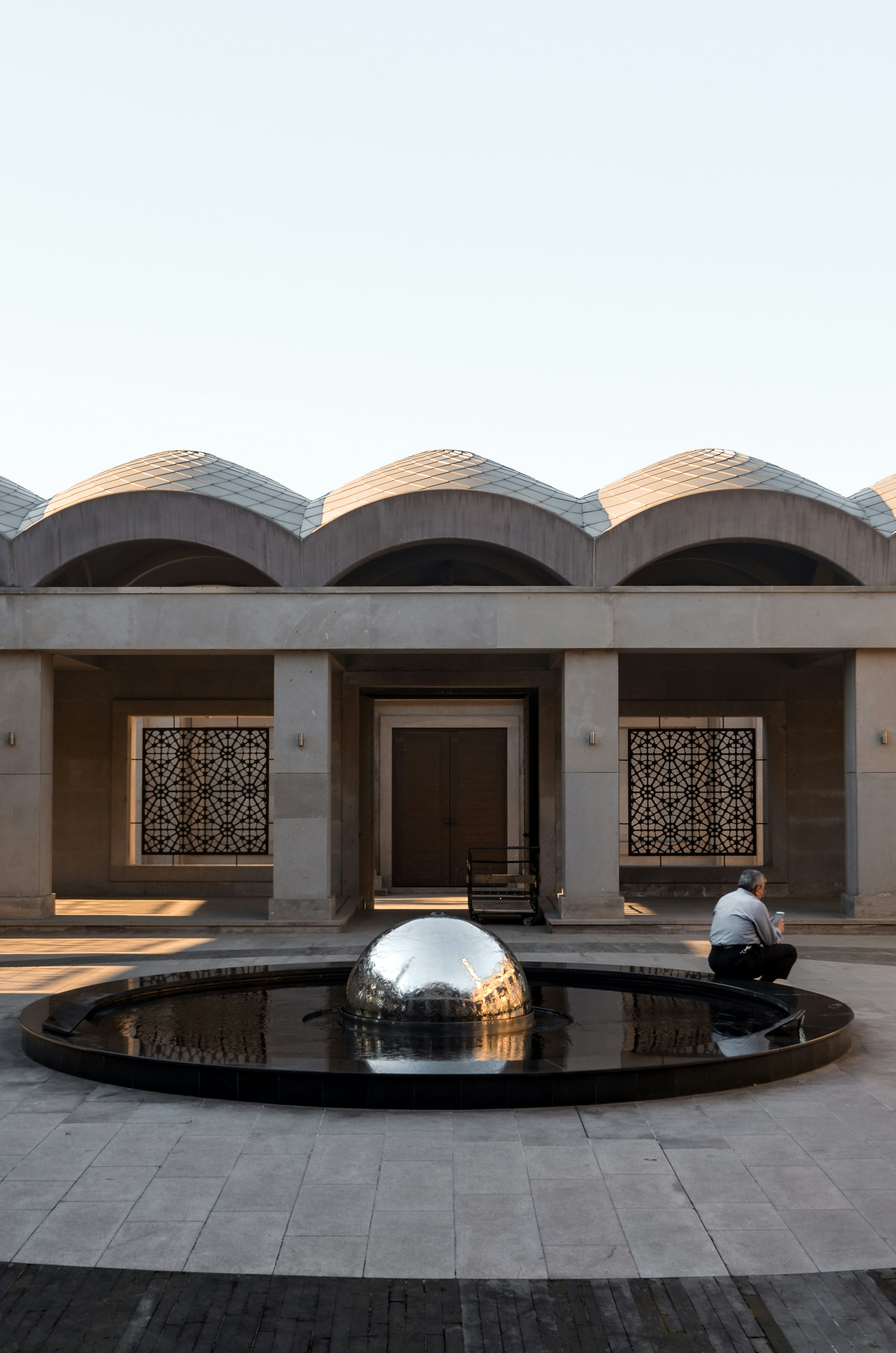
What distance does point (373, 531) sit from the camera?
16281mm

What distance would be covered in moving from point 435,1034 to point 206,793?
13186 mm

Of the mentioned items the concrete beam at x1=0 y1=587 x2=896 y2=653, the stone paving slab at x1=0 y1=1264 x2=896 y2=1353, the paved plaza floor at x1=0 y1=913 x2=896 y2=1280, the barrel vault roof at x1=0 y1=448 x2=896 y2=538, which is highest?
the barrel vault roof at x1=0 y1=448 x2=896 y2=538

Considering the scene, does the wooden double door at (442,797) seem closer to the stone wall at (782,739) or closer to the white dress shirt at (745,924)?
the stone wall at (782,739)

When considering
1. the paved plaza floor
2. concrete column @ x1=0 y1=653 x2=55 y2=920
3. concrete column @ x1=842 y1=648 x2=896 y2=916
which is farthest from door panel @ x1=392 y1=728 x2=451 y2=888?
the paved plaza floor

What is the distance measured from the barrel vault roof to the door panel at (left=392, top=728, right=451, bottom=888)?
8.80 meters

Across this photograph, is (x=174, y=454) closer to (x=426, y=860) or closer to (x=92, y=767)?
(x=92, y=767)

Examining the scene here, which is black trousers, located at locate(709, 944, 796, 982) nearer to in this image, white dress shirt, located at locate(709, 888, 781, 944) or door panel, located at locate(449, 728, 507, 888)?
white dress shirt, located at locate(709, 888, 781, 944)

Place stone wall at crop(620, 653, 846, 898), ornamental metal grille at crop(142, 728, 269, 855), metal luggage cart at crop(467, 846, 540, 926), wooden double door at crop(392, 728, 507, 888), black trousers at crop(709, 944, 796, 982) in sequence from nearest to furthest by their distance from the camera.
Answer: black trousers at crop(709, 944, 796, 982)
metal luggage cart at crop(467, 846, 540, 926)
stone wall at crop(620, 653, 846, 898)
ornamental metal grille at crop(142, 728, 269, 855)
wooden double door at crop(392, 728, 507, 888)

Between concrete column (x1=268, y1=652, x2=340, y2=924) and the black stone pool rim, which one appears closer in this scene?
the black stone pool rim

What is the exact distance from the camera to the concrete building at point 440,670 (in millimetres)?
16094

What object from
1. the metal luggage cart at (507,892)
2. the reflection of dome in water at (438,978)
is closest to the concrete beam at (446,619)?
the metal luggage cart at (507,892)

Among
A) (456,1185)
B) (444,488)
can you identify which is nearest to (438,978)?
(456,1185)

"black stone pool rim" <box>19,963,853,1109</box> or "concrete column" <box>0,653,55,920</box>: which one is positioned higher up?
"concrete column" <box>0,653,55,920</box>

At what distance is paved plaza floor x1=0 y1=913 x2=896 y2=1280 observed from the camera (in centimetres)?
465
